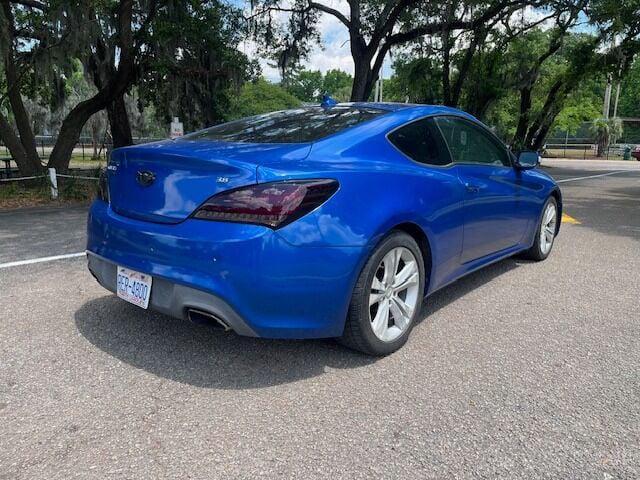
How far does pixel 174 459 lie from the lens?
7.39 feet

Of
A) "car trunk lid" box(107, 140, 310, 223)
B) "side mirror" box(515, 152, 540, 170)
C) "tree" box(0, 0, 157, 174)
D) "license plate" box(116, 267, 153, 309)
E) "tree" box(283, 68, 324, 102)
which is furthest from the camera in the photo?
"tree" box(283, 68, 324, 102)

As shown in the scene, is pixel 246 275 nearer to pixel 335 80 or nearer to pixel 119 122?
pixel 119 122

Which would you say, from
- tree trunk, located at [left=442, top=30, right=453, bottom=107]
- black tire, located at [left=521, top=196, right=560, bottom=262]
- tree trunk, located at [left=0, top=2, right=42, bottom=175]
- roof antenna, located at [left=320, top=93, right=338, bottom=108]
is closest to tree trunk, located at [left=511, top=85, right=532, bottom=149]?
Answer: tree trunk, located at [left=442, top=30, right=453, bottom=107]

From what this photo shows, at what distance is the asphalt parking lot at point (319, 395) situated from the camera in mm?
2268

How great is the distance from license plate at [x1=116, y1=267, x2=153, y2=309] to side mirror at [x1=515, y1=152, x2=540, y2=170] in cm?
350

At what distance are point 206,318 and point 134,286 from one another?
53 cm

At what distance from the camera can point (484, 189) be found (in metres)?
4.17

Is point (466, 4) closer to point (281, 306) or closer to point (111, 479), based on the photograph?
point (281, 306)

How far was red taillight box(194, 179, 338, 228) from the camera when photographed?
2689 millimetres

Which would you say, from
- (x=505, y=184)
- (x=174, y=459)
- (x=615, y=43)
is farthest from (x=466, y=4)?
(x=174, y=459)

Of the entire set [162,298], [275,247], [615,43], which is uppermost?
[615,43]

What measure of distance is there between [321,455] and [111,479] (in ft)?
2.81

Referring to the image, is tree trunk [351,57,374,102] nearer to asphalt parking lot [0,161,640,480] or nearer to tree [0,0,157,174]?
tree [0,0,157,174]

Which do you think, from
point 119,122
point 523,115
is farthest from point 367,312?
point 523,115
